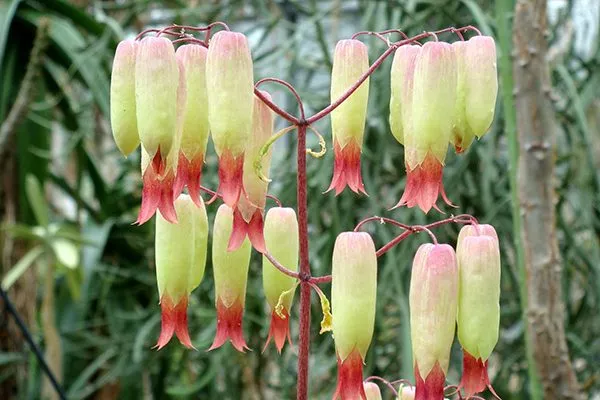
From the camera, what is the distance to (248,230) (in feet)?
1.64

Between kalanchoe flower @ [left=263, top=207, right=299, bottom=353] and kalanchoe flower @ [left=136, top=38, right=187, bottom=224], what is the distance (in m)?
0.09

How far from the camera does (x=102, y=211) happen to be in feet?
5.72

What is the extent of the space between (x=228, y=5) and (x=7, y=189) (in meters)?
0.46

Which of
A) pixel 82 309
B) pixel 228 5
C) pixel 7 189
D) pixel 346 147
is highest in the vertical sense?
pixel 228 5

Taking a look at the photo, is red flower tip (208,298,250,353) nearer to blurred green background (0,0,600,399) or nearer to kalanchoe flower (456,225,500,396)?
kalanchoe flower (456,225,500,396)

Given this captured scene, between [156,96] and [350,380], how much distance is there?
166 millimetres

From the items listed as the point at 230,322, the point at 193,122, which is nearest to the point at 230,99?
the point at 193,122

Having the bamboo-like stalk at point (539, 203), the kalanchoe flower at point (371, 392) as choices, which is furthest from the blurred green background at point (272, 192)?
the kalanchoe flower at point (371, 392)

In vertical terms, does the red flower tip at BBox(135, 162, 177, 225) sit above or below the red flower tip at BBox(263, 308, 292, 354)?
above

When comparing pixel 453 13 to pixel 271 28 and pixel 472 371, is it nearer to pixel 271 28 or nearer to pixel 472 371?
pixel 271 28


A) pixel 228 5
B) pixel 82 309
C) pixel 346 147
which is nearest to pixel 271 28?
pixel 228 5

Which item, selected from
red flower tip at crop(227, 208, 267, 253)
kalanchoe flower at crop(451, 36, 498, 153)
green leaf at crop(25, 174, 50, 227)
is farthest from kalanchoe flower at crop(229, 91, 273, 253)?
green leaf at crop(25, 174, 50, 227)

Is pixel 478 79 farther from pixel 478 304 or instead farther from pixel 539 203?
pixel 539 203

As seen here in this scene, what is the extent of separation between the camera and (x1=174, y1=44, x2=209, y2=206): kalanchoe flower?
475 millimetres
